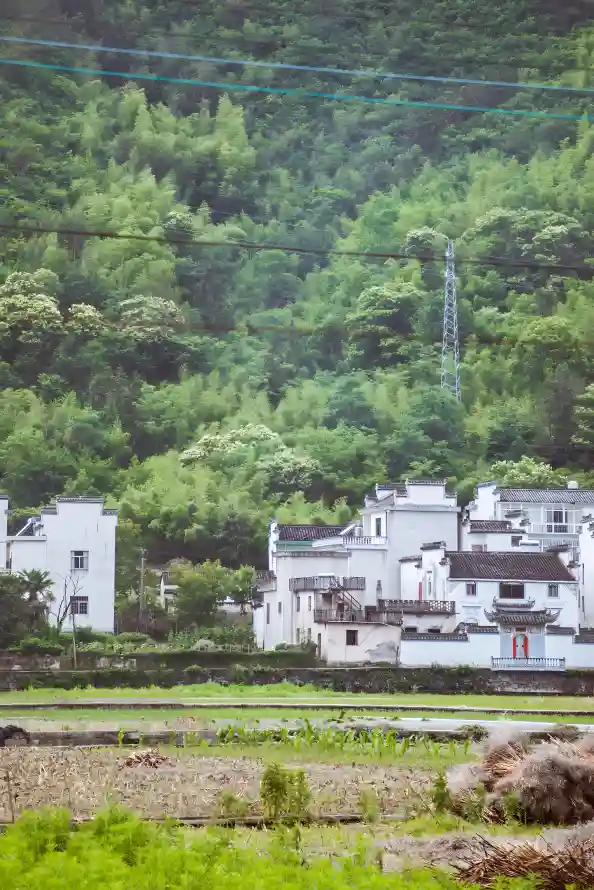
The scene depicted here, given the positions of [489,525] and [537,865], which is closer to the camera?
[537,865]

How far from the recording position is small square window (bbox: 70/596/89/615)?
11023mm

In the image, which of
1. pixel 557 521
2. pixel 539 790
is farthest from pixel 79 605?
pixel 539 790

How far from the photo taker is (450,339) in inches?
678

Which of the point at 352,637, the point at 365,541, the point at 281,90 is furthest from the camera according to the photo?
the point at 281,90

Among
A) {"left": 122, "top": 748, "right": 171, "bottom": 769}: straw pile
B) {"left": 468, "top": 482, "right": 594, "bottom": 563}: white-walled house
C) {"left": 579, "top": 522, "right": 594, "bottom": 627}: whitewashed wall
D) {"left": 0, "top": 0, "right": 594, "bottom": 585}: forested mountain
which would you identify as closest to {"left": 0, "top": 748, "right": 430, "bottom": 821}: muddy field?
{"left": 122, "top": 748, "right": 171, "bottom": 769}: straw pile

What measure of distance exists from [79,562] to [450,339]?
301 inches

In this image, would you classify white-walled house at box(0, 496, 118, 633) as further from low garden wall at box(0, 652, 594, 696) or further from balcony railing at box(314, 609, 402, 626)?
balcony railing at box(314, 609, 402, 626)

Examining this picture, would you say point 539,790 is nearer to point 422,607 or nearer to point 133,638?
point 422,607

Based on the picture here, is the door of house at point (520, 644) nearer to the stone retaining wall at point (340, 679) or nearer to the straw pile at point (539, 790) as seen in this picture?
the stone retaining wall at point (340, 679)

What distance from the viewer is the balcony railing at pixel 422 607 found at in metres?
10.8

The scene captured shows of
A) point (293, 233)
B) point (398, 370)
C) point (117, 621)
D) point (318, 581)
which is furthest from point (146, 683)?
point (293, 233)

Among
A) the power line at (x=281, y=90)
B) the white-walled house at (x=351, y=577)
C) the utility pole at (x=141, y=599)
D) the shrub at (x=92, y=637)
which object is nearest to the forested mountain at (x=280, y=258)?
the utility pole at (x=141, y=599)

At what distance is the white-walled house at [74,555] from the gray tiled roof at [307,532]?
1619 mm

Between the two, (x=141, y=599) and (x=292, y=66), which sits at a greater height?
(x=292, y=66)
